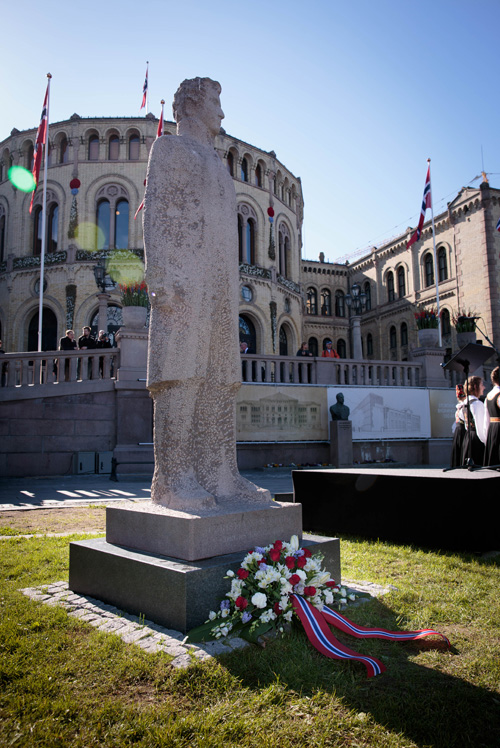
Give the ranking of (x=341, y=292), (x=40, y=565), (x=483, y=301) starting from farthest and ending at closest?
(x=341, y=292)
(x=483, y=301)
(x=40, y=565)

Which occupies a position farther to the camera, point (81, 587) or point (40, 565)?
point (40, 565)

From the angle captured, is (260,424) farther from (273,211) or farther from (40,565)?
(273,211)

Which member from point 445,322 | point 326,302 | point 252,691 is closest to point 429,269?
point 445,322

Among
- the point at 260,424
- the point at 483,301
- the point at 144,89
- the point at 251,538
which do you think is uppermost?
the point at 144,89

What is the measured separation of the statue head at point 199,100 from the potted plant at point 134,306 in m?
9.06

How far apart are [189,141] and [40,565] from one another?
3894mm

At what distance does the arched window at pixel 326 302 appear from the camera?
46.9 metres

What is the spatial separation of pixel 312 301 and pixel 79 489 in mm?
38597

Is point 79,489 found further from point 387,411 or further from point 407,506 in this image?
point 387,411

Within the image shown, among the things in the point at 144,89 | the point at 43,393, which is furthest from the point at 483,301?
the point at 43,393

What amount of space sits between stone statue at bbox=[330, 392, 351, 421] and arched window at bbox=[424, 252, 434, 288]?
26.5m

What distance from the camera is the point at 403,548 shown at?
5.54 metres

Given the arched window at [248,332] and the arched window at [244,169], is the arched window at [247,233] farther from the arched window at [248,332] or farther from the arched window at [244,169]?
the arched window at [248,332]

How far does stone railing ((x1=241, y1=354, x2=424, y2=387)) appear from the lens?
1502 centimetres
